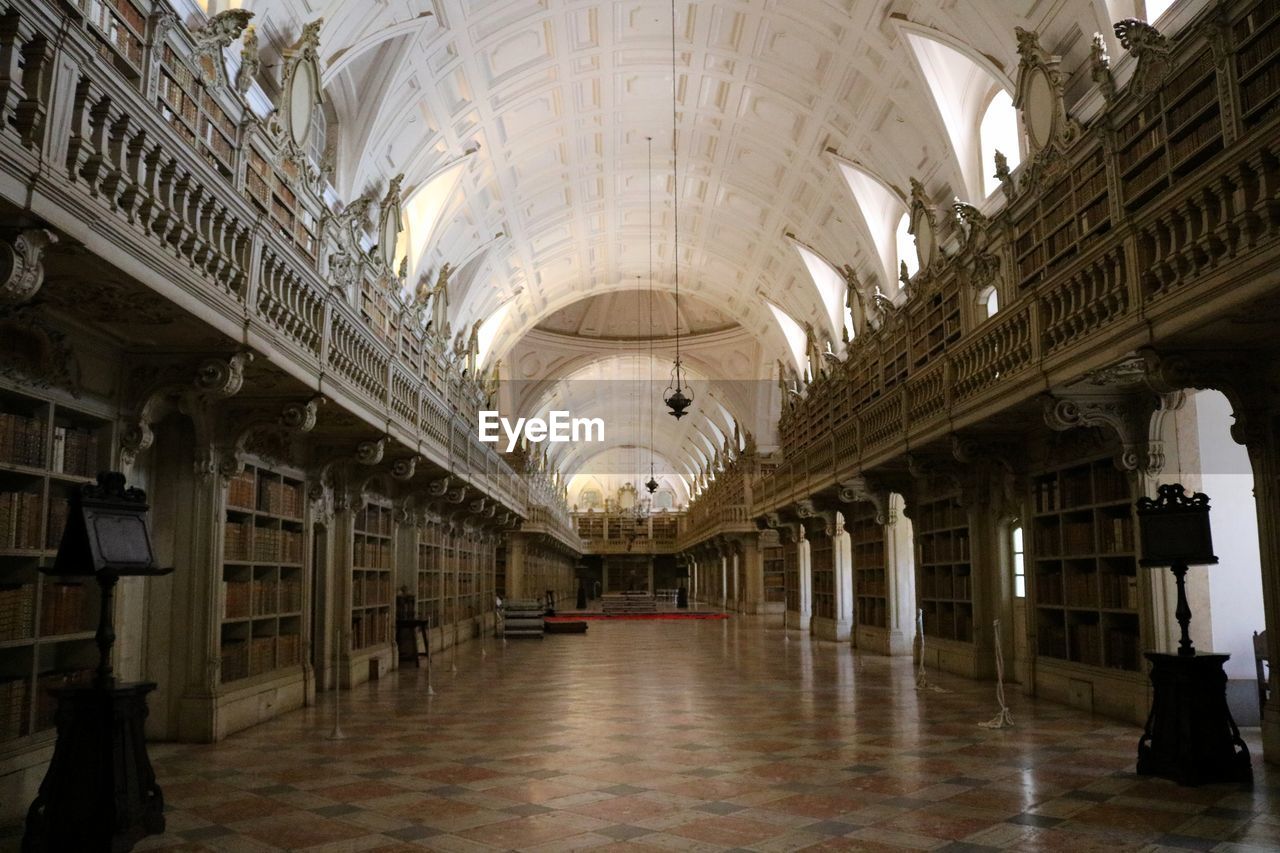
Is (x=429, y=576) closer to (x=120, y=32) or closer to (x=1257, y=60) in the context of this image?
(x=120, y=32)

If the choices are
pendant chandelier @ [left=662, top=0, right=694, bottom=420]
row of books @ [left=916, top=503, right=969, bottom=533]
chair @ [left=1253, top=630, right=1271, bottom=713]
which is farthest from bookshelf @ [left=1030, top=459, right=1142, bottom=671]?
pendant chandelier @ [left=662, top=0, right=694, bottom=420]

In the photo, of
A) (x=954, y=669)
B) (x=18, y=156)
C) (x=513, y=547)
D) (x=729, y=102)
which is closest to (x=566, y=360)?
(x=513, y=547)

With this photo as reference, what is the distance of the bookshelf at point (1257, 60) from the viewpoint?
590 centimetres

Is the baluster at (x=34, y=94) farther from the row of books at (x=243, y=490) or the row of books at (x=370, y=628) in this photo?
the row of books at (x=370, y=628)

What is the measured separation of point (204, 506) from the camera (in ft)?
29.1

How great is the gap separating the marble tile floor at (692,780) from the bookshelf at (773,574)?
79.2 feet

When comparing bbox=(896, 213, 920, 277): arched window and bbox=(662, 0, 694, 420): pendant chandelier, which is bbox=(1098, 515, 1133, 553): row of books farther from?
bbox=(662, 0, 694, 420): pendant chandelier

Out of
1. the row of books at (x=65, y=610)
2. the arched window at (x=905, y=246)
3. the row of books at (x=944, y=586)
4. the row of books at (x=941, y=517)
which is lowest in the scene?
the row of books at (x=944, y=586)

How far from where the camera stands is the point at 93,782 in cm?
507

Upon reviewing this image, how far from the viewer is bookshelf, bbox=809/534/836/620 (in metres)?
22.5

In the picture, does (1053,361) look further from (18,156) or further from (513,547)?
(513,547)

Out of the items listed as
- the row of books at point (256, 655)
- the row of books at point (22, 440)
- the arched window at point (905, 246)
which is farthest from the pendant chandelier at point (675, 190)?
the row of books at point (22, 440)

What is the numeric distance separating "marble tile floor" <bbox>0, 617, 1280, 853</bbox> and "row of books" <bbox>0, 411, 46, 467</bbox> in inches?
91.9

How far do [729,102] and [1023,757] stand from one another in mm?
16060
